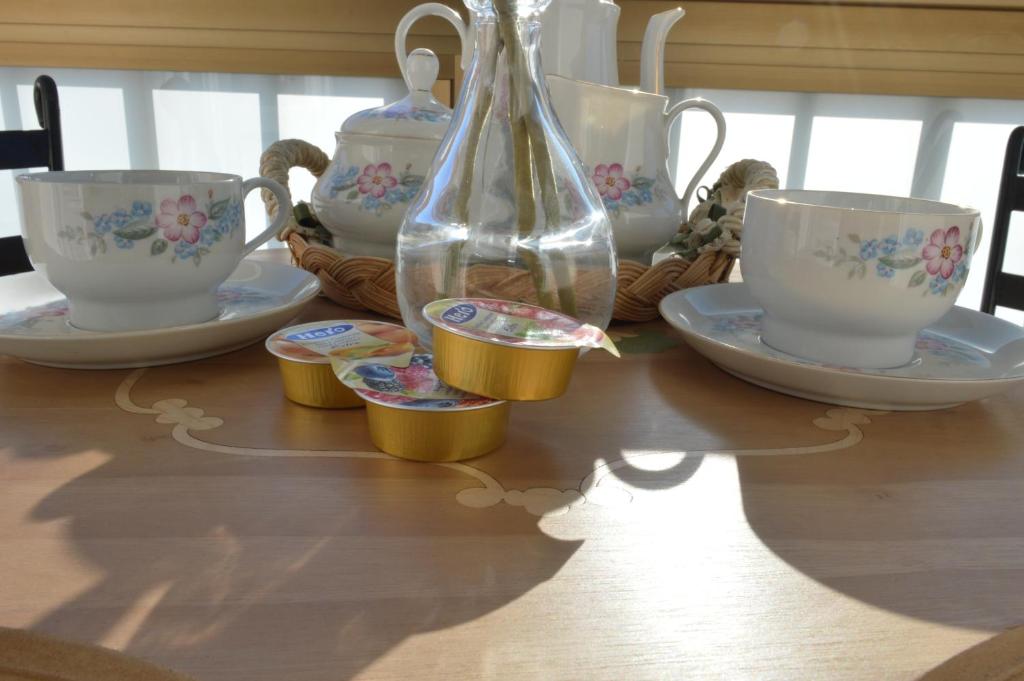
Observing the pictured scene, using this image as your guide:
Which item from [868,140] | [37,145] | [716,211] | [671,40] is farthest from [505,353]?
[868,140]

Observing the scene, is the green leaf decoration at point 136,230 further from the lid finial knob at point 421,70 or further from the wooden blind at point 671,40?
the wooden blind at point 671,40

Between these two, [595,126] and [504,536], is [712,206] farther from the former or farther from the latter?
[504,536]

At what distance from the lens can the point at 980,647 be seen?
221 millimetres

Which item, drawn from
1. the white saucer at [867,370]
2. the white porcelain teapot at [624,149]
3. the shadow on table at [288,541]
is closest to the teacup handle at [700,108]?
the white porcelain teapot at [624,149]

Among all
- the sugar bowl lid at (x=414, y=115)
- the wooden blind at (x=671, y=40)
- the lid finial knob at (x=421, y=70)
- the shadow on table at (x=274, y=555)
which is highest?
the wooden blind at (x=671, y=40)

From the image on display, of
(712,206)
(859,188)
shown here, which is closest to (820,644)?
(712,206)

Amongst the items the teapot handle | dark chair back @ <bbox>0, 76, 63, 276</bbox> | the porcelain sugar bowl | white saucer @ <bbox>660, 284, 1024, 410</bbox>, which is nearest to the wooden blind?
dark chair back @ <bbox>0, 76, 63, 276</bbox>

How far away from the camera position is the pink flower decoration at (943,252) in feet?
1.52

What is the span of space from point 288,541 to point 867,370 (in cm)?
37

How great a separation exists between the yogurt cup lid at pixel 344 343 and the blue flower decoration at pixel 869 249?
271 millimetres

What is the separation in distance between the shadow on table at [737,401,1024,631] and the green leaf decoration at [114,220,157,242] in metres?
0.38

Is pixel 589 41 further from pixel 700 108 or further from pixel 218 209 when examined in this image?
pixel 218 209

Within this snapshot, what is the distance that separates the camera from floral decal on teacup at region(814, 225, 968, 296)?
1.51ft

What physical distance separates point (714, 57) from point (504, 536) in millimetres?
1300
